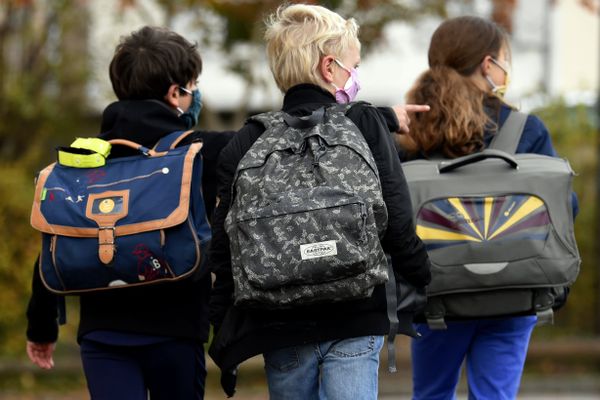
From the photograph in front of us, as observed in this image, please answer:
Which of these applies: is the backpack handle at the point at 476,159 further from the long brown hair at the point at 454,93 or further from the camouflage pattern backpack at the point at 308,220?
the camouflage pattern backpack at the point at 308,220

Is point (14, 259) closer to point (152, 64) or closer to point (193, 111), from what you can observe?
point (193, 111)

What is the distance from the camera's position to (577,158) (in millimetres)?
10398

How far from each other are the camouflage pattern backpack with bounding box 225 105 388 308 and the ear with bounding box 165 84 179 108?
31.4 inches

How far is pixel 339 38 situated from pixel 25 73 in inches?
304

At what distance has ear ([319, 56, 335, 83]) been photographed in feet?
12.1

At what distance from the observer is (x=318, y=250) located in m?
3.32

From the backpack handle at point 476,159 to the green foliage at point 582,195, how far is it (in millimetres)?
6218

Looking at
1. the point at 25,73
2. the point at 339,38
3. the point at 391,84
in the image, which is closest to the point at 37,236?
the point at 25,73

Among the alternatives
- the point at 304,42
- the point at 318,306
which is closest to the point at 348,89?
the point at 304,42

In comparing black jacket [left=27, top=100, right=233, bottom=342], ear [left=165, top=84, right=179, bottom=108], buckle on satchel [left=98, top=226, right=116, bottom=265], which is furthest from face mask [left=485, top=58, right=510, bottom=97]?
buckle on satchel [left=98, top=226, right=116, bottom=265]

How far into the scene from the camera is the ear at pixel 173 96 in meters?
4.23

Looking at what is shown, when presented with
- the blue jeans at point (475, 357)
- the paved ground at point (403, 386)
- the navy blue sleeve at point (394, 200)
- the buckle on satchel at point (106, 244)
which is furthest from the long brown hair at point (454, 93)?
the paved ground at point (403, 386)

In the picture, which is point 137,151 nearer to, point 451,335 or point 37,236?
point 451,335

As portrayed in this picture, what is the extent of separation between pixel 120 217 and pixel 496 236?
1.39 meters
